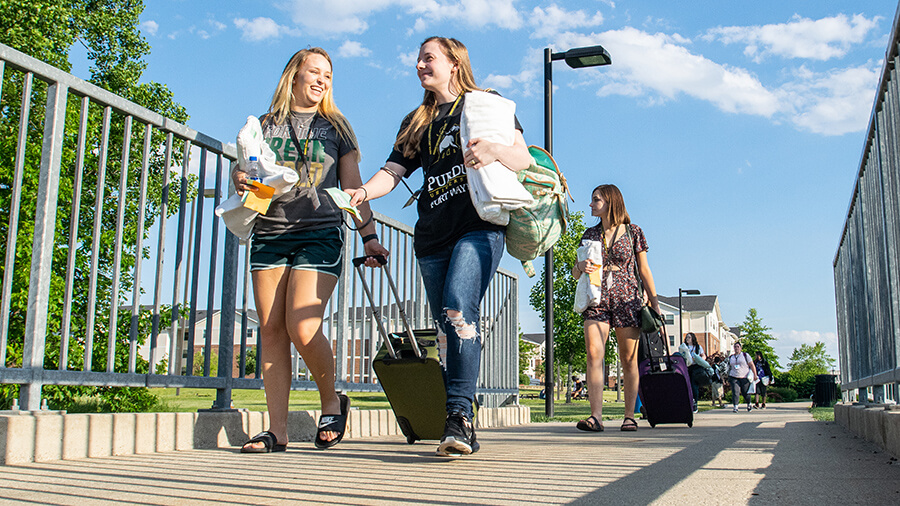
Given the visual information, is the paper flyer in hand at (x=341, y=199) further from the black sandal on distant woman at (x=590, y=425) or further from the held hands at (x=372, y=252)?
the black sandal on distant woman at (x=590, y=425)

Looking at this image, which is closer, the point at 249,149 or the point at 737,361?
the point at 249,149

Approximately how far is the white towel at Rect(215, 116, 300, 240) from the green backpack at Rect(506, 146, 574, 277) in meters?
1.13

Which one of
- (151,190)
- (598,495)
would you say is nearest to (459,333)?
(598,495)

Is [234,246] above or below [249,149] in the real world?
below

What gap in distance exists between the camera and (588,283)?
6.22m

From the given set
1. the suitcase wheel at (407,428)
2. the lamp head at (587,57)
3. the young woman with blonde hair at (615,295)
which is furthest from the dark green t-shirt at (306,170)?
the lamp head at (587,57)

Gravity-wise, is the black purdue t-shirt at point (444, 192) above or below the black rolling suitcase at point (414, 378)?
above

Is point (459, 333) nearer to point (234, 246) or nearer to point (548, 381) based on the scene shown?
point (234, 246)

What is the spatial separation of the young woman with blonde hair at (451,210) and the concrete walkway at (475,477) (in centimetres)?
41

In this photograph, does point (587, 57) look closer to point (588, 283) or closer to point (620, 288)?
point (620, 288)

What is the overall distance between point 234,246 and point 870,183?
4.18 metres

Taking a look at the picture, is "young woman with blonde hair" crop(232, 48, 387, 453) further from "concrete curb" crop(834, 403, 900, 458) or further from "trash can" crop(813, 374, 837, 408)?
"trash can" crop(813, 374, 837, 408)

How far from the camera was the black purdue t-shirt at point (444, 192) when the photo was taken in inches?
146

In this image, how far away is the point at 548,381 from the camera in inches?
436
